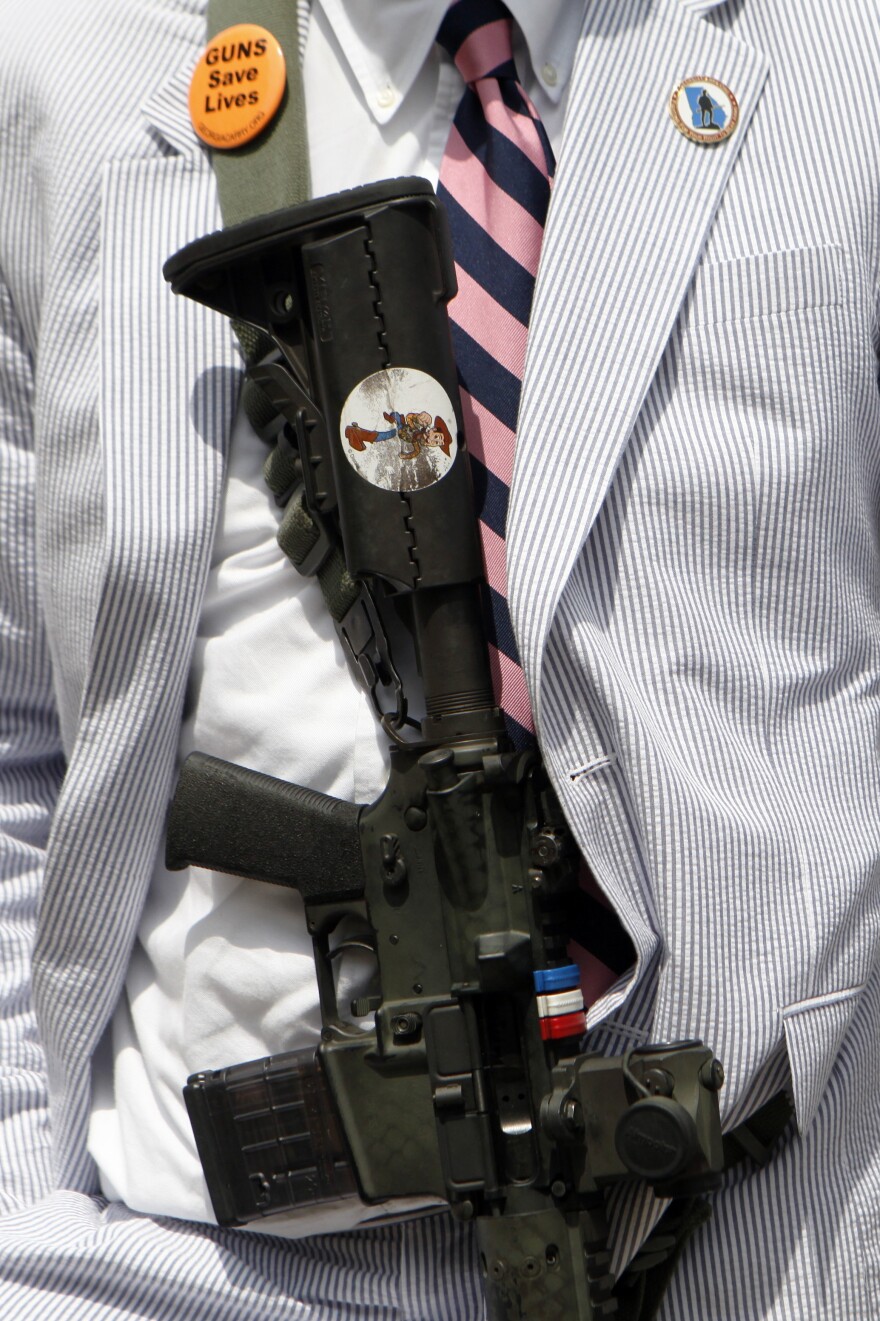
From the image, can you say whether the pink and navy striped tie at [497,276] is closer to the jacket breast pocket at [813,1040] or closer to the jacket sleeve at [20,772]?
the jacket breast pocket at [813,1040]

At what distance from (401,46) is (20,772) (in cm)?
98

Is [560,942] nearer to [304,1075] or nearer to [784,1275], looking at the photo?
[304,1075]

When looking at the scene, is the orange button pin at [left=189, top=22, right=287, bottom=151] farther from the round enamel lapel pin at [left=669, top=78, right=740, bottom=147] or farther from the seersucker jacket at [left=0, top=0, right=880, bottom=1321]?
the round enamel lapel pin at [left=669, top=78, right=740, bottom=147]

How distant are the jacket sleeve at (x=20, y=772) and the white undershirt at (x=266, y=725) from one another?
0.12m

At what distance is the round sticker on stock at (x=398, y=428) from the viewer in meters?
1.30

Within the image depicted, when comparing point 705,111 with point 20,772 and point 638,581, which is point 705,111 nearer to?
point 638,581

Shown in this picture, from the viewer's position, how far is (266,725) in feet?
4.60

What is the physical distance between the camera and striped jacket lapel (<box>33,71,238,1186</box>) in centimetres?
140

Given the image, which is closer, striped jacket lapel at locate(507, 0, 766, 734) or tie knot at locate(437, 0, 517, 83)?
striped jacket lapel at locate(507, 0, 766, 734)

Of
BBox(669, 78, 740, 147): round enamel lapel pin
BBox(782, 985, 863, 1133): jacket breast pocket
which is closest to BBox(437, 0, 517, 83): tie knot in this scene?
BBox(669, 78, 740, 147): round enamel lapel pin

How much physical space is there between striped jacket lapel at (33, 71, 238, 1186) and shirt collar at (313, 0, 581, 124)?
0.21 m

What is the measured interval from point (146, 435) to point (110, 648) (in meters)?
0.23

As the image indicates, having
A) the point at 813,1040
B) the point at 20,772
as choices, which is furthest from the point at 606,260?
the point at 20,772

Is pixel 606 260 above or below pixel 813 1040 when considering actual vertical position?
above
